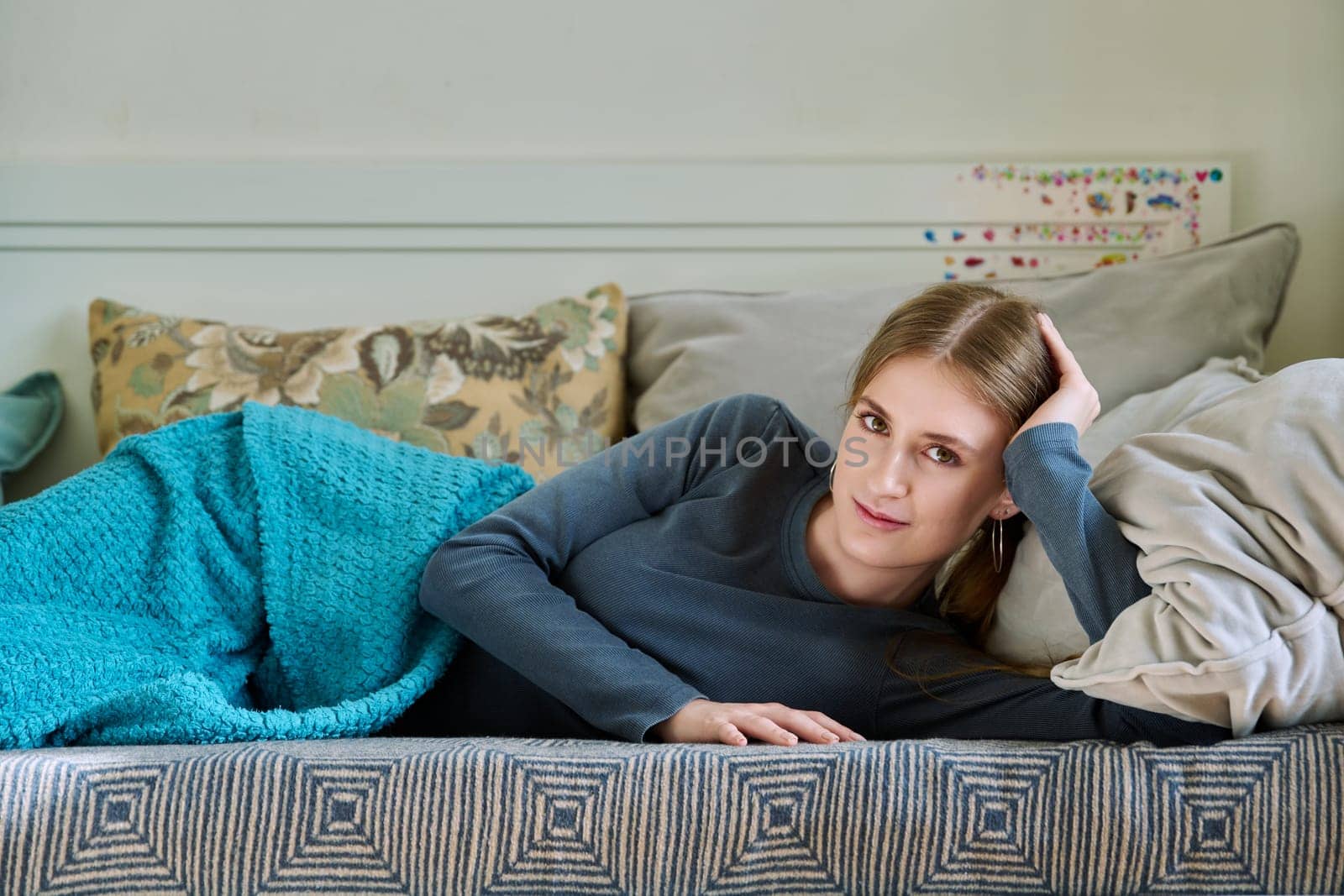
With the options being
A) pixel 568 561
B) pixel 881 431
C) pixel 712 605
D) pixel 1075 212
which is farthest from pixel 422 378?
pixel 1075 212

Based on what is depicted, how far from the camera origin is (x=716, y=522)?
1.19 metres

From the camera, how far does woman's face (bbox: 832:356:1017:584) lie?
105cm

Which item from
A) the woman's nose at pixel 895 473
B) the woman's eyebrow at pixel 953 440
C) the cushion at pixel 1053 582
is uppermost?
the woman's eyebrow at pixel 953 440

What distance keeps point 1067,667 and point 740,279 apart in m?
1.02

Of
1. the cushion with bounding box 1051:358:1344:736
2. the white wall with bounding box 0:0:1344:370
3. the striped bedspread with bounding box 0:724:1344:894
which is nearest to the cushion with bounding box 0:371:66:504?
the white wall with bounding box 0:0:1344:370

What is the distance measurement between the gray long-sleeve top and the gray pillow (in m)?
0.28

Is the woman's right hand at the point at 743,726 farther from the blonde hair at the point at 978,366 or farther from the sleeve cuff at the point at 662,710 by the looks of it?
the blonde hair at the point at 978,366

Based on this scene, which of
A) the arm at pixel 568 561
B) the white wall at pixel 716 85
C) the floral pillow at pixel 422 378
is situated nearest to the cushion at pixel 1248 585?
the arm at pixel 568 561

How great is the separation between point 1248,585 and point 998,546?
1.01ft

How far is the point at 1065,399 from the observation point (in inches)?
41.3

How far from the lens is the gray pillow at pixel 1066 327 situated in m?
1.46

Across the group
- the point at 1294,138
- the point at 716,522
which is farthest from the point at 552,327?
the point at 1294,138

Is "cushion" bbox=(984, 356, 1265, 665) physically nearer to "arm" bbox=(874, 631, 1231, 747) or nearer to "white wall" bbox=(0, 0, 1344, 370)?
"arm" bbox=(874, 631, 1231, 747)

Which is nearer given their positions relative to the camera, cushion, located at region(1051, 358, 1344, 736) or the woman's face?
cushion, located at region(1051, 358, 1344, 736)
